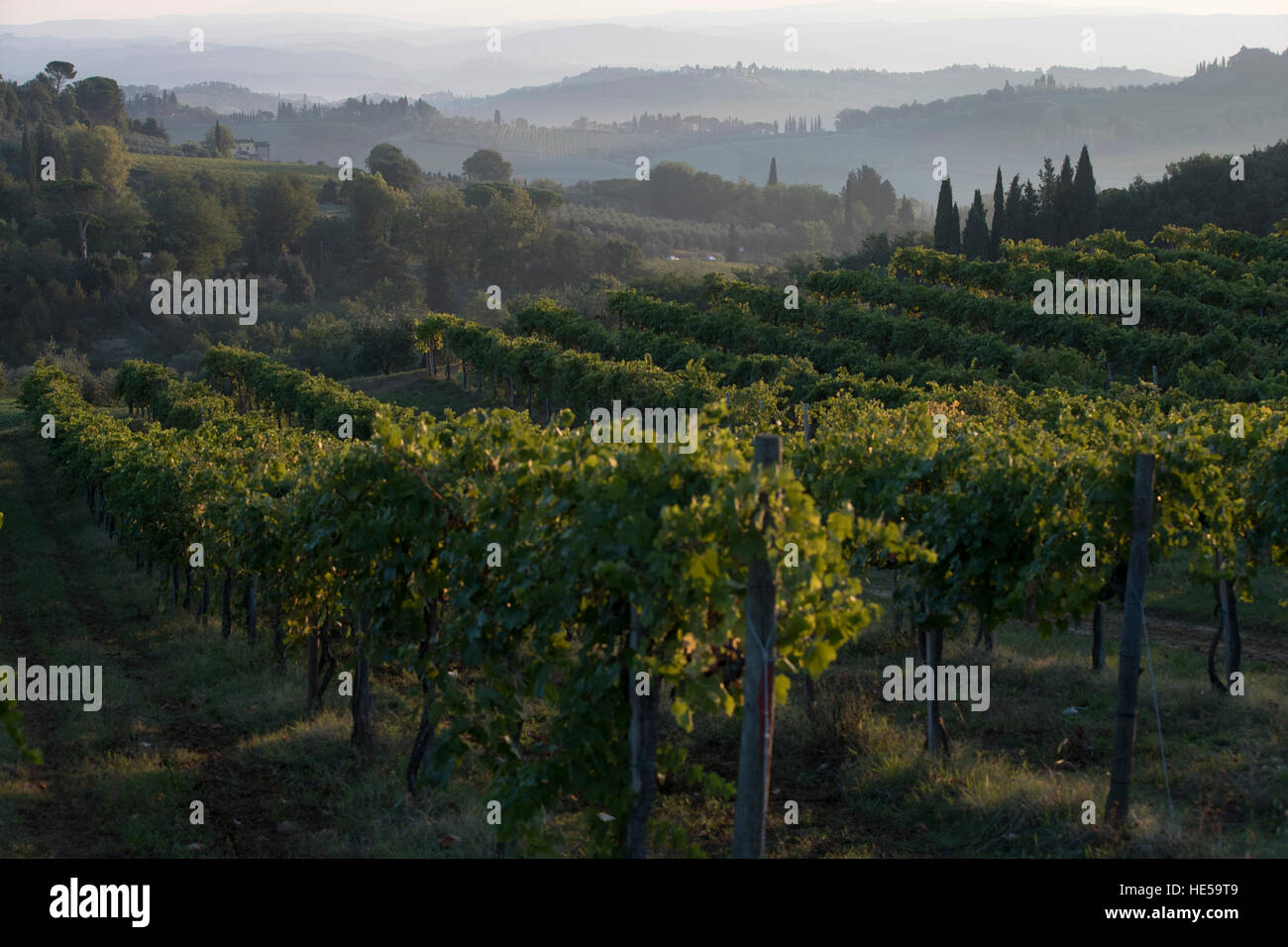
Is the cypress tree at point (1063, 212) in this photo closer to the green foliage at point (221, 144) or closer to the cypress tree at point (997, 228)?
the cypress tree at point (997, 228)

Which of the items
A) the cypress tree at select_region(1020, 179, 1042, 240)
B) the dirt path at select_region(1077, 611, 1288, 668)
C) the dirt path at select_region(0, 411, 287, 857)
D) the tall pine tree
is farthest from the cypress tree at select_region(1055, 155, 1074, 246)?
the dirt path at select_region(0, 411, 287, 857)

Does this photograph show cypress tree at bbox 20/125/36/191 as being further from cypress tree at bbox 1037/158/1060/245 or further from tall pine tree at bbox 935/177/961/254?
cypress tree at bbox 1037/158/1060/245

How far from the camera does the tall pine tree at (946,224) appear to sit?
2872 inches

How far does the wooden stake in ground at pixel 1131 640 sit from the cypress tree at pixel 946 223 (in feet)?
226

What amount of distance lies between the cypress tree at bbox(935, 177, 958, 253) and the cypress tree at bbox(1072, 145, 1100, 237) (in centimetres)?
783

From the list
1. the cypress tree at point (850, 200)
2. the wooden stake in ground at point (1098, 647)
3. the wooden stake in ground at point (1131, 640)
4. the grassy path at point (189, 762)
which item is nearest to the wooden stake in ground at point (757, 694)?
the grassy path at point (189, 762)

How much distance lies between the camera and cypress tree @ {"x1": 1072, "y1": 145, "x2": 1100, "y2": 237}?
70500mm

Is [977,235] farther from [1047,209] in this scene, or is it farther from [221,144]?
[221,144]

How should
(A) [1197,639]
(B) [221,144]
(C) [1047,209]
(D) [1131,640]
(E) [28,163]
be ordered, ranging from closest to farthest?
(D) [1131,640] < (A) [1197,639] < (C) [1047,209] < (E) [28,163] < (B) [221,144]

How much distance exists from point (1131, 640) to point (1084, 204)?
233ft

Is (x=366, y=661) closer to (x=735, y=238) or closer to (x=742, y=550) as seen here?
(x=742, y=550)

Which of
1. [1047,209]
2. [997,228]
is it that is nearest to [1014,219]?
[997,228]

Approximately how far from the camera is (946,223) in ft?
242
